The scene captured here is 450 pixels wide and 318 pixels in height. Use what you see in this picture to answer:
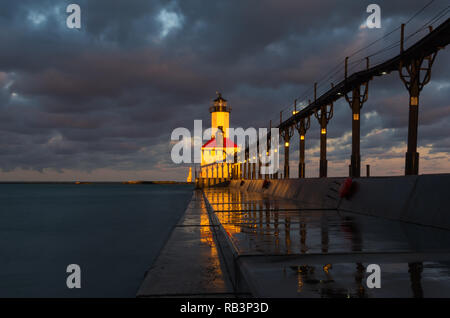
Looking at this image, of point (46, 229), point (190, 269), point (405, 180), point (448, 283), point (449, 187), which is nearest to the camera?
point (448, 283)

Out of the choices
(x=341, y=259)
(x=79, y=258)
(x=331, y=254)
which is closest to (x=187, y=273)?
(x=331, y=254)

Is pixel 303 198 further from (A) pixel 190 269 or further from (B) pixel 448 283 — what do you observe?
(B) pixel 448 283

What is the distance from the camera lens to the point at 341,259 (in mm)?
5121

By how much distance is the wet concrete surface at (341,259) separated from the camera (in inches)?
146

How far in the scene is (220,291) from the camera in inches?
205

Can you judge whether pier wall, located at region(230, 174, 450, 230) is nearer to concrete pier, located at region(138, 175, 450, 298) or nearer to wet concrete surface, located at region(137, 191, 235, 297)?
concrete pier, located at region(138, 175, 450, 298)

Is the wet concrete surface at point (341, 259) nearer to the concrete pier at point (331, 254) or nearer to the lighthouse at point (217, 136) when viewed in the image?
the concrete pier at point (331, 254)

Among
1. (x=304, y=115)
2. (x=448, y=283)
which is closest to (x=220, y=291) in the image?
(x=448, y=283)

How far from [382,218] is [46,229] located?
22.0 m

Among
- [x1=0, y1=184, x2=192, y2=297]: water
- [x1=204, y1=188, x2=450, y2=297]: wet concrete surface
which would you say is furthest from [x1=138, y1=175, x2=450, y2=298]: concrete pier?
[x1=0, y1=184, x2=192, y2=297]: water

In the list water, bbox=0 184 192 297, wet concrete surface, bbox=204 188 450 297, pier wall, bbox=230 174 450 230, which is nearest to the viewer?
wet concrete surface, bbox=204 188 450 297

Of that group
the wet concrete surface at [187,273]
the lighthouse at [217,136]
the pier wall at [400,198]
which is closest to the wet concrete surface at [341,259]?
the pier wall at [400,198]

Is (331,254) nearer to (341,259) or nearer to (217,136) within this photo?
(341,259)

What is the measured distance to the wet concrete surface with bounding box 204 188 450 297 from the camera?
371cm
